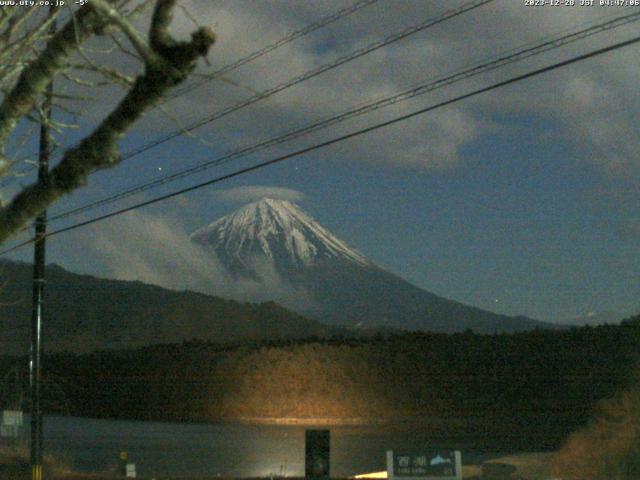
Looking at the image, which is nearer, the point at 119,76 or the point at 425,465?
the point at 119,76

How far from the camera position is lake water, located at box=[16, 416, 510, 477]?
29938 mm

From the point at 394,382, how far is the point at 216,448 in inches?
1040

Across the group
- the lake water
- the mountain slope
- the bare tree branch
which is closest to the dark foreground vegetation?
the lake water

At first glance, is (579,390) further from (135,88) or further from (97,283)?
(97,283)

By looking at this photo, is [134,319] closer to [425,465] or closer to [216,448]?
[216,448]

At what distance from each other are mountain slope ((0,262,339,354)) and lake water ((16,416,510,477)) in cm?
5235

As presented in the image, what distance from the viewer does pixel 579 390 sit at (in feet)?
185

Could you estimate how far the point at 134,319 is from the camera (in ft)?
375

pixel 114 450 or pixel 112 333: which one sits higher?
pixel 112 333

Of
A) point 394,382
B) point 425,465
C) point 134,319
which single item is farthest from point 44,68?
point 134,319

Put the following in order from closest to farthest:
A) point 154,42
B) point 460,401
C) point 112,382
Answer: point 154,42
point 460,401
point 112,382

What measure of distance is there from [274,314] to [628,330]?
7871 centimetres

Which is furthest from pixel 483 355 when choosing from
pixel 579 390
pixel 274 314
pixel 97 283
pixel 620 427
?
pixel 97 283

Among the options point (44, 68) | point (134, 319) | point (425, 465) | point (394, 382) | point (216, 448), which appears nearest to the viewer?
point (44, 68)
